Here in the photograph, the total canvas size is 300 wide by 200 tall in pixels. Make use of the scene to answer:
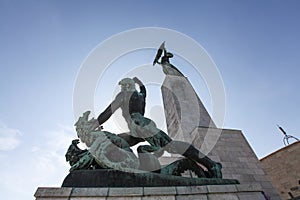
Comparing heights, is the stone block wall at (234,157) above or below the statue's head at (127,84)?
above

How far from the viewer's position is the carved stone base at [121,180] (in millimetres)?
2459

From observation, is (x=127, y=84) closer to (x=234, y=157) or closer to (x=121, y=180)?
(x=121, y=180)

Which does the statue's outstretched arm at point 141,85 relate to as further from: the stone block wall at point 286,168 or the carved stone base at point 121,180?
the stone block wall at point 286,168

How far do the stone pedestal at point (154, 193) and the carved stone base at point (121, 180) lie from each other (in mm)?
172

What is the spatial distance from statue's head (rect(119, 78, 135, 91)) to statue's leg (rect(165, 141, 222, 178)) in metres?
1.30

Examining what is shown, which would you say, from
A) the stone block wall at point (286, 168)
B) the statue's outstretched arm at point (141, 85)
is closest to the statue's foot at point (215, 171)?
the statue's outstretched arm at point (141, 85)

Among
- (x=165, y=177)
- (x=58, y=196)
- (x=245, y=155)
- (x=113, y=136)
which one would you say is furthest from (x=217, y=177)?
(x=245, y=155)

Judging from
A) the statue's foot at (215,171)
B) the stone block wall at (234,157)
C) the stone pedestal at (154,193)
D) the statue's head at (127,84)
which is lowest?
the stone pedestal at (154,193)

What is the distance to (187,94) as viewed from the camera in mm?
11180

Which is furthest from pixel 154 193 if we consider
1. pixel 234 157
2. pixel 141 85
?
pixel 234 157

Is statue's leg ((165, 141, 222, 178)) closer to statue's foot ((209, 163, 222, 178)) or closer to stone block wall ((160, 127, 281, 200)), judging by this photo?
statue's foot ((209, 163, 222, 178))

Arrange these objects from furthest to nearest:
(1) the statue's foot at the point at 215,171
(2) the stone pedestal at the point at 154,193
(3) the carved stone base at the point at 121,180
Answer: (1) the statue's foot at the point at 215,171
(3) the carved stone base at the point at 121,180
(2) the stone pedestal at the point at 154,193

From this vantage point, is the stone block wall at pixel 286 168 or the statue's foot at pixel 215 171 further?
the stone block wall at pixel 286 168

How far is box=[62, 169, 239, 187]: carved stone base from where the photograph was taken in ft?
8.07
